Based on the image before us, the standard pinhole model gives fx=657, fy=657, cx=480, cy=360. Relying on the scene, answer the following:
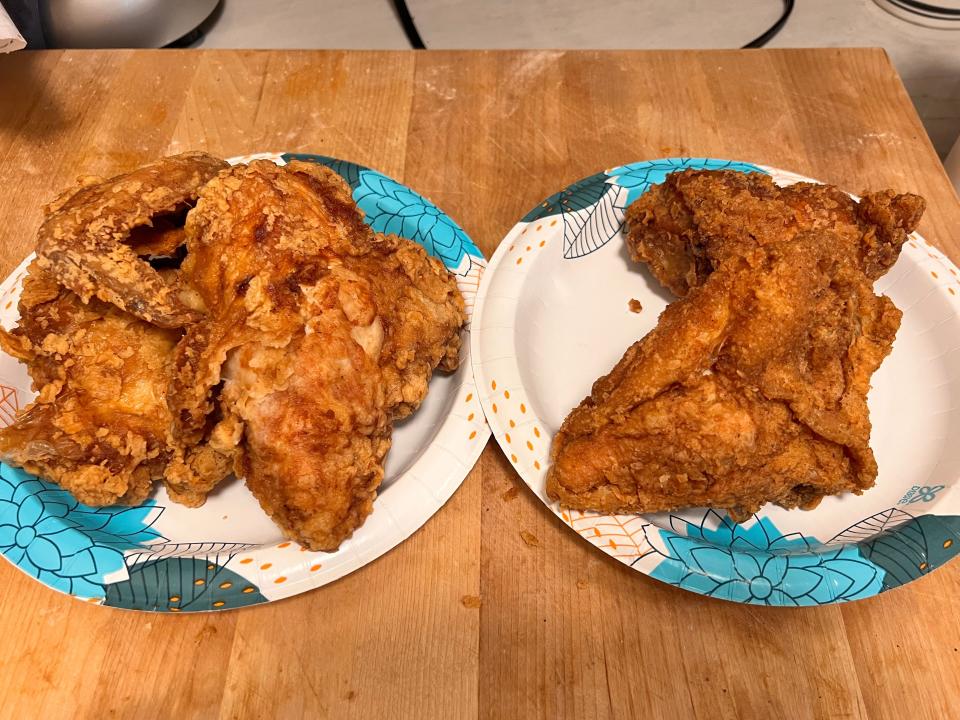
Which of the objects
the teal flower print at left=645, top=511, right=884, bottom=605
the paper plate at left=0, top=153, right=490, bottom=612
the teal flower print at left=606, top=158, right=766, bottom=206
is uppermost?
the teal flower print at left=606, top=158, right=766, bottom=206

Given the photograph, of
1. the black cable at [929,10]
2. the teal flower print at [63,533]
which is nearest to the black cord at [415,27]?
the black cable at [929,10]

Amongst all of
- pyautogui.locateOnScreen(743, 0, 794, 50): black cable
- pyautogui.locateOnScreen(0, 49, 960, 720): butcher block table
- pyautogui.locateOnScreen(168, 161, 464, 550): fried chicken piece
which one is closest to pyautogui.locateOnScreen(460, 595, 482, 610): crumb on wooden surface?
pyautogui.locateOnScreen(0, 49, 960, 720): butcher block table

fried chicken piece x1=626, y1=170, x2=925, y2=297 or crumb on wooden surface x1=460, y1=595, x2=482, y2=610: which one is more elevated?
fried chicken piece x1=626, y1=170, x2=925, y2=297

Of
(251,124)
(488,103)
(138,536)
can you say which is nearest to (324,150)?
(251,124)

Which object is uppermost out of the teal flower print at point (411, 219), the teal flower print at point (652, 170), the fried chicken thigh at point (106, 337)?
the fried chicken thigh at point (106, 337)

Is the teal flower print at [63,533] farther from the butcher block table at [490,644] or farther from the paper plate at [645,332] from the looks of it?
the paper plate at [645,332]

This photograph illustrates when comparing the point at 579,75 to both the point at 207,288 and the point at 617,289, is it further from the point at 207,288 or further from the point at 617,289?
the point at 207,288

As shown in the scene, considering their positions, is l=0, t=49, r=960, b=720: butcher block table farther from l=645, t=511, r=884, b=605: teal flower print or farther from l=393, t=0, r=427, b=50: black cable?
Answer: l=393, t=0, r=427, b=50: black cable
